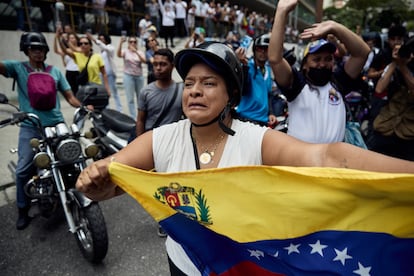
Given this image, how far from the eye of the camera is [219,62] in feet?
4.59

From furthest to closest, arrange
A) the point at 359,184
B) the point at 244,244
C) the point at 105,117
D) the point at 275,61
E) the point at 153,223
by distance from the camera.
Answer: the point at 105,117, the point at 153,223, the point at 275,61, the point at 244,244, the point at 359,184

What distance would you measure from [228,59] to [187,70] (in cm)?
23

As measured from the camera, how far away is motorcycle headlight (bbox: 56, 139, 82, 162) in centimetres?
270

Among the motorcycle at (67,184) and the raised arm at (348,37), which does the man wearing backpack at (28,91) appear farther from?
the raised arm at (348,37)

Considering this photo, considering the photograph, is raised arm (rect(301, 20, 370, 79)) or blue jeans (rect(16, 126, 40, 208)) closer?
raised arm (rect(301, 20, 370, 79))

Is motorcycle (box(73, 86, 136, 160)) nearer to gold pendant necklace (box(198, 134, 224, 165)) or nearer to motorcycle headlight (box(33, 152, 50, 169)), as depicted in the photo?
motorcycle headlight (box(33, 152, 50, 169))

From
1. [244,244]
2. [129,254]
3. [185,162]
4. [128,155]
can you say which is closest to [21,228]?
[129,254]

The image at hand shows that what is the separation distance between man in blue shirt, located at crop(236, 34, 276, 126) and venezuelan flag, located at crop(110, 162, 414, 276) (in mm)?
2401

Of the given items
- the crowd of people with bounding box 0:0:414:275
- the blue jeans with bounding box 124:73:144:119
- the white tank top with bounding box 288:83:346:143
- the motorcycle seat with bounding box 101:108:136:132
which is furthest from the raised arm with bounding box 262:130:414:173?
the blue jeans with bounding box 124:73:144:119

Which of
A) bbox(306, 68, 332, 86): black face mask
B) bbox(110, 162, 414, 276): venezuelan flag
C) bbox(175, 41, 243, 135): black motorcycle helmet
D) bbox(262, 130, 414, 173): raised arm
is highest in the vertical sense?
bbox(175, 41, 243, 135): black motorcycle helmet

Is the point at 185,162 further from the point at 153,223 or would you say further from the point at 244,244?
the point at 153,223

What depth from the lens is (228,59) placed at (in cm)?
142

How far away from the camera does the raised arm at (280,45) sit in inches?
81.2

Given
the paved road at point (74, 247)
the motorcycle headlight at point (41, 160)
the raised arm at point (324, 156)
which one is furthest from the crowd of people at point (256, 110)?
the motorcycle headlight at point (41, 160)
